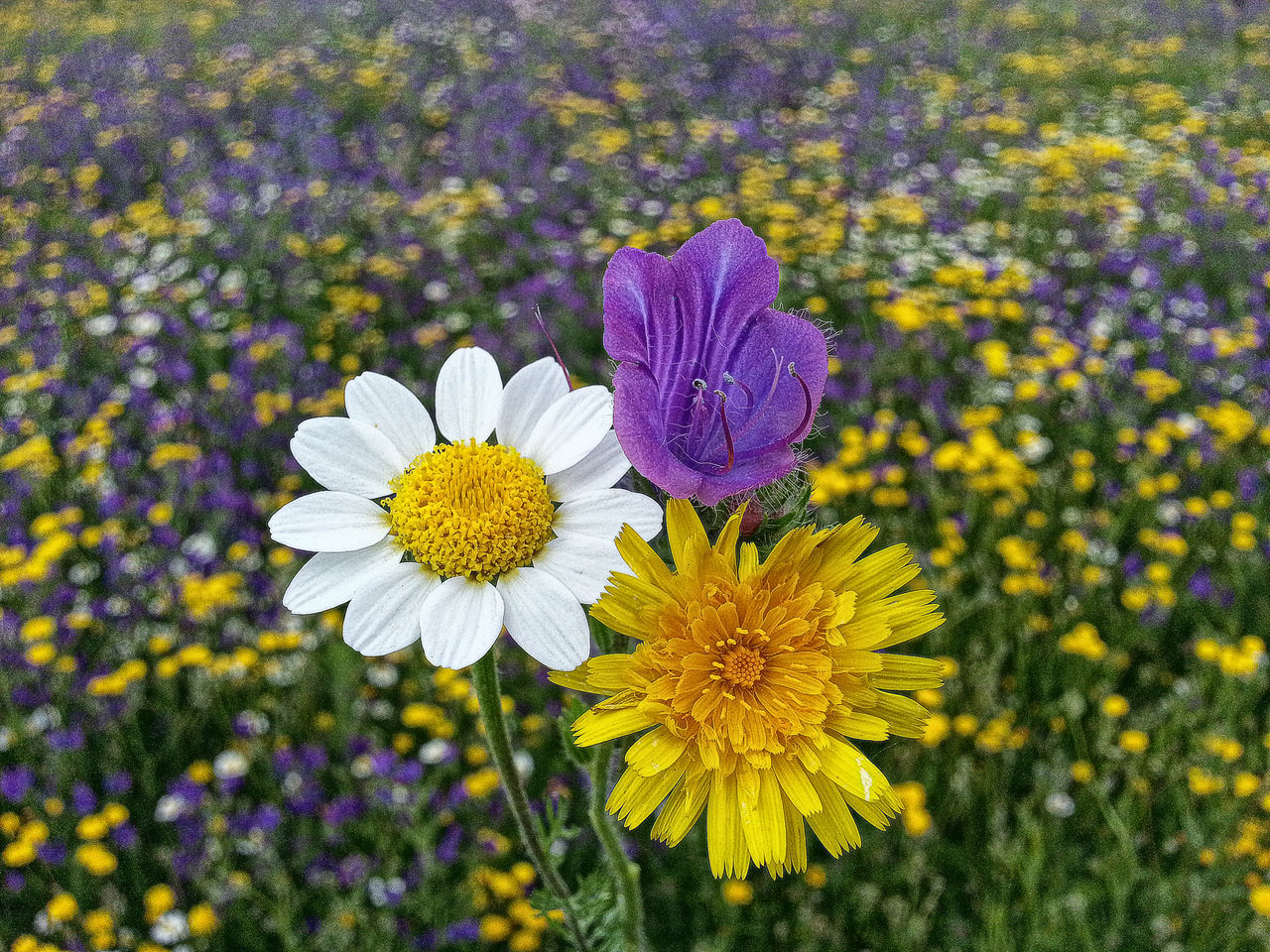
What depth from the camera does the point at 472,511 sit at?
78 centimetres

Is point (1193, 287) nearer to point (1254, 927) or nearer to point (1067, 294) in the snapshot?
point (1067, 294)

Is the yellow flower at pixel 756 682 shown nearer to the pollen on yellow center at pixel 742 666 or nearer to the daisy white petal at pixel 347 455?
the pollen on yellow center at pixel 742 666

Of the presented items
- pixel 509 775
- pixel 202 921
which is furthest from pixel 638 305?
pixel 202 921

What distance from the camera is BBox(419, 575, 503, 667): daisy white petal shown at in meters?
0.70

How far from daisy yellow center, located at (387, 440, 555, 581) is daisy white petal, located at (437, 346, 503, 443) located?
0.12ft

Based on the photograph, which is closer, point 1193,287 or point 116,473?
point 116,473

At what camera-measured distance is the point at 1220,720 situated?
2502mm

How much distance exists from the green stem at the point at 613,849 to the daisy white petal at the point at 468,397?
14.4 inches

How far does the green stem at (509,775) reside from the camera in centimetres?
85

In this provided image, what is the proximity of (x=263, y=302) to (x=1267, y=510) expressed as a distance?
4510mm

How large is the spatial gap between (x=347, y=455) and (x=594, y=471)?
239 mm

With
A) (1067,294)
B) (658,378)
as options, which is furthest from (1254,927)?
(1067,294)


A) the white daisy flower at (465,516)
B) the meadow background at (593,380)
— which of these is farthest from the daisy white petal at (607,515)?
the meadow background at (593,380)

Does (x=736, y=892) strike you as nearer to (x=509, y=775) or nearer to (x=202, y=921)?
(x=202, y=921)
